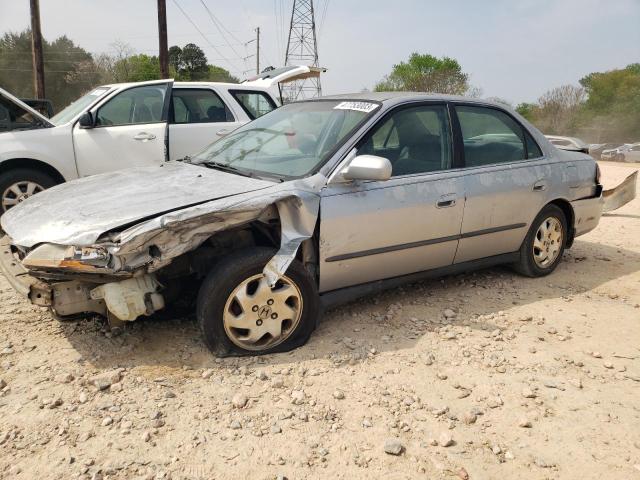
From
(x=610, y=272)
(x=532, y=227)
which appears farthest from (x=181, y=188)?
(x=610, y=272)

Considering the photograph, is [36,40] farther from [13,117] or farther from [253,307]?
[253,307]

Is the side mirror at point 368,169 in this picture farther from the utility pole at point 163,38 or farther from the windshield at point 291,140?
the utility pole at point 163,38

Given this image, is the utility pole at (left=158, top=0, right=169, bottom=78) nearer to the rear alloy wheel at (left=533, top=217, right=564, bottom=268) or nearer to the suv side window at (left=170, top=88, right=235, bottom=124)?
the suv side window at (left=170, top=88, right=235, bottom=124)

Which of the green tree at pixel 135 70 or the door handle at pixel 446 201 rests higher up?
the green tree at pixel 135 70

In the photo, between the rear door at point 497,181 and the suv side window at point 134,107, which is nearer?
the rear door at point 497,181

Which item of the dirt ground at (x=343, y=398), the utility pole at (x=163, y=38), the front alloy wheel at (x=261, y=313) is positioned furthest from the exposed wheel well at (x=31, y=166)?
the utility pole at (x=163, y=38)

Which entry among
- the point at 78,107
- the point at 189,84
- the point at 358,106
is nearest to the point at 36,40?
the point at 78,107

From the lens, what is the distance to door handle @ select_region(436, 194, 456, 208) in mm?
3744

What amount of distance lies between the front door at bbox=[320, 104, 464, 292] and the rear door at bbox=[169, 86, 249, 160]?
3.10 metres

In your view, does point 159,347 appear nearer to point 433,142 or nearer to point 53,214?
point 53,214

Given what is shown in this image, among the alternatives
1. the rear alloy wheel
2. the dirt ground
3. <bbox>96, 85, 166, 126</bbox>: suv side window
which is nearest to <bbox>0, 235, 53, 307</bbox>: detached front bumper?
the dirt ground

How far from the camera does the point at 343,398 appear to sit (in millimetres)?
2799

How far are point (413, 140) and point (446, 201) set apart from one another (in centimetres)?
50

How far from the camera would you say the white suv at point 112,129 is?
5.62m
